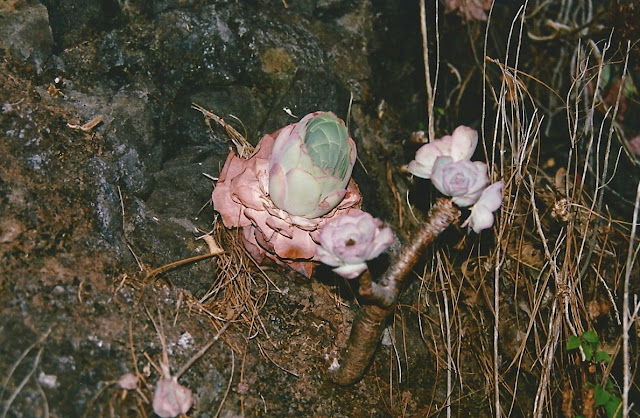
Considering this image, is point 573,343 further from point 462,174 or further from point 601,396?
point 462,174

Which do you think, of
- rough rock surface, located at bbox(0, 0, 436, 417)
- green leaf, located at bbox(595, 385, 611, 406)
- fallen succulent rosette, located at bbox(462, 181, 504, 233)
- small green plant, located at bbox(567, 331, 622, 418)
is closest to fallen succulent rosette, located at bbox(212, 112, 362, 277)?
rough rock surface, located at bbox(0, 0, 436, 417)

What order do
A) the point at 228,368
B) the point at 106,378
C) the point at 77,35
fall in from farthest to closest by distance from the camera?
the point at 77,35 → the point at 228,368 → the point at 106,378

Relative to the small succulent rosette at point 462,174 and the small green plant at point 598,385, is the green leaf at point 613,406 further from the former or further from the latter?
the small succulent rosette at point 462,174

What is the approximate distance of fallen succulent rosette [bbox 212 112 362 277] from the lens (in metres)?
1.45

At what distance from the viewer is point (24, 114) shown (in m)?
1.53

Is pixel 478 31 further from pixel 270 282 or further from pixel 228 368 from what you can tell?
pixel 228 368

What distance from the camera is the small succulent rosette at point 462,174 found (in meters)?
1.35

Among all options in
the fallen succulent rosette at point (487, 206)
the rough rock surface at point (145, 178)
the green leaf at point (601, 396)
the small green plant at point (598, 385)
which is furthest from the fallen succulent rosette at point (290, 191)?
the green leaf at point (601, 396)

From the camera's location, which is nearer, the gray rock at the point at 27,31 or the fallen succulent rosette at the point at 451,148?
the fallen succulent rosette at the point at 451,148

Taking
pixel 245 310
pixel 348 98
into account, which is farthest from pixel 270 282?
pixel 348 98

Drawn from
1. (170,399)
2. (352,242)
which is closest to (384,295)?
(352,242)

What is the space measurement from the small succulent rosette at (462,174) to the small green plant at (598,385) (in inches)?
21.4

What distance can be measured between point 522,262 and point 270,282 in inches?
33.7

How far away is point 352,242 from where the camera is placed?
1262mm
